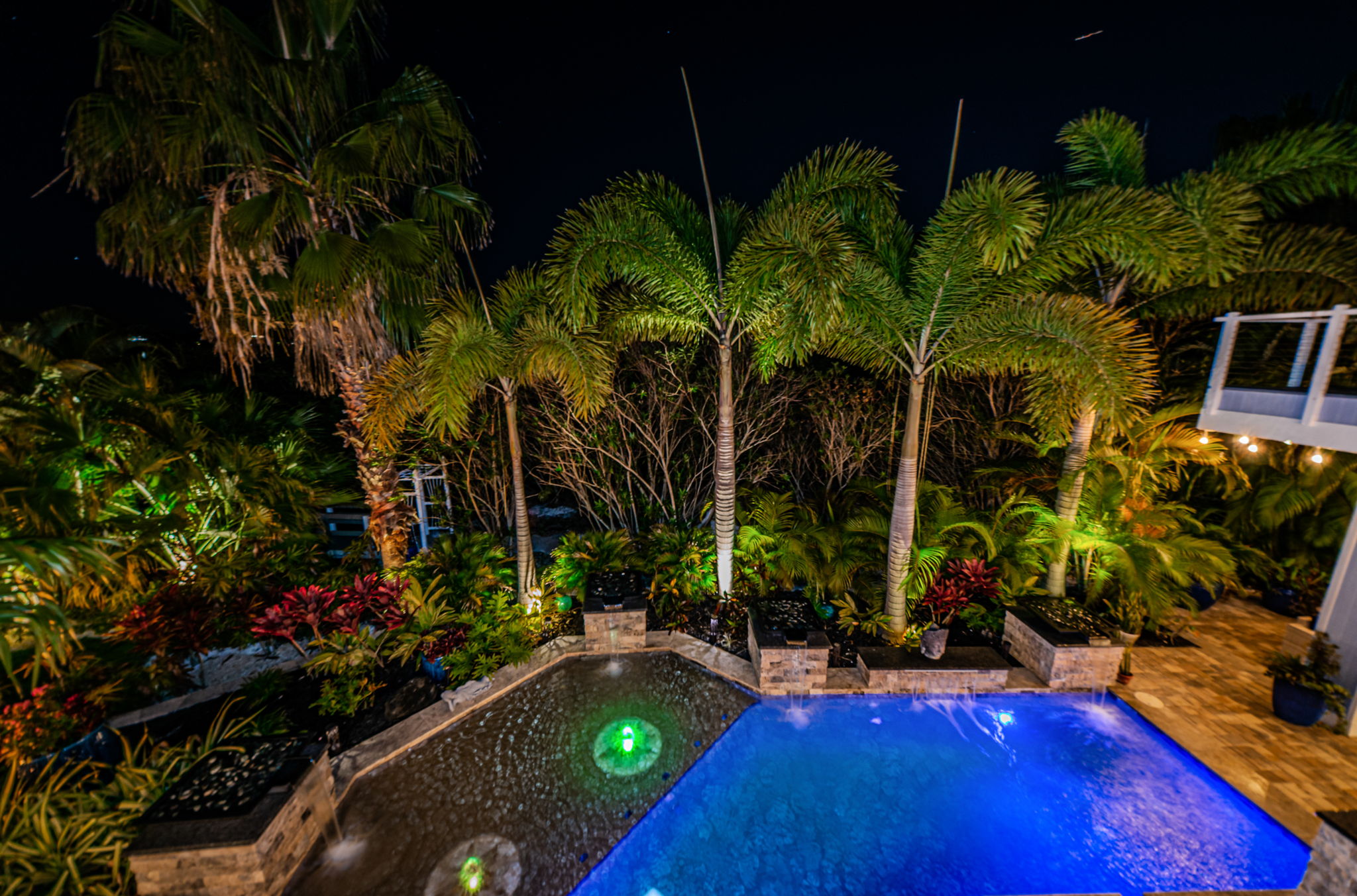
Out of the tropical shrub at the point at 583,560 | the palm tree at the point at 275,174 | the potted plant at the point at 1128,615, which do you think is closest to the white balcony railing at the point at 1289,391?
the potted plant at the point at 1128,615

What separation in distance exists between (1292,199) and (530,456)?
10080 mm

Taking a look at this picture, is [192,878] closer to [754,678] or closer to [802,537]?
[754,678]

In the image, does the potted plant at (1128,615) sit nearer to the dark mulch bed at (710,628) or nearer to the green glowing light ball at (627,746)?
the dark mulch bed at (710,628)

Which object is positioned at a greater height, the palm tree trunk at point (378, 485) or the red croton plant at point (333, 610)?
the palm tree trunk at point (378, 485)

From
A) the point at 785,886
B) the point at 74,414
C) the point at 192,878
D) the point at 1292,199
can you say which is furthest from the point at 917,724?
the point at 74,414

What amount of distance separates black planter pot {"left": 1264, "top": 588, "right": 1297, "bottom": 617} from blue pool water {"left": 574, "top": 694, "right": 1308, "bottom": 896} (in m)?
3.89

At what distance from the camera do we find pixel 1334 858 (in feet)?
8.59

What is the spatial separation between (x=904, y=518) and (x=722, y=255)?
3828mm

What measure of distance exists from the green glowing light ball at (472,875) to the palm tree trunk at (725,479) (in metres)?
3.59

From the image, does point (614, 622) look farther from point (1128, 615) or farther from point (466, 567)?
point (1128, 615)

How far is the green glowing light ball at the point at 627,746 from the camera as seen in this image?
13.7 feet

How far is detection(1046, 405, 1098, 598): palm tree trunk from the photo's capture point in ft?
18.0

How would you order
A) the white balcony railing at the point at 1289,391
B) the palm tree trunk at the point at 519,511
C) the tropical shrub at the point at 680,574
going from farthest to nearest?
the tropical shrub at the point at 680,574 → the palm tree trunk at the point at 519,511 → the white balcony railing at the point at 1289,391

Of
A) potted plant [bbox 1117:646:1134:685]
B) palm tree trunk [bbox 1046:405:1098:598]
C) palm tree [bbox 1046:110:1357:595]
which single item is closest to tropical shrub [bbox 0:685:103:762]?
palm tree [bbox 1046:110:1357:595]
